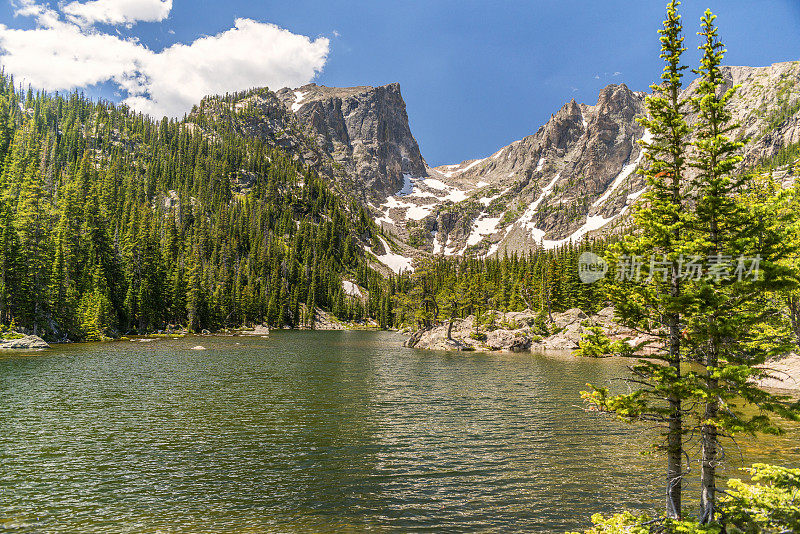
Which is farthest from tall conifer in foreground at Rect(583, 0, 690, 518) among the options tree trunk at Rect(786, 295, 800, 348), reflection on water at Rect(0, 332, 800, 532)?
tree trunk at Rect(786, 295, 800, 348)

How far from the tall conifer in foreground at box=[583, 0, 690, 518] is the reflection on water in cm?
515

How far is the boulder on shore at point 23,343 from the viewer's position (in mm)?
60375

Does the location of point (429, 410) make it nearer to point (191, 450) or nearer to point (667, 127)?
point (191, 450)

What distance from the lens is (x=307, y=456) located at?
20484mm

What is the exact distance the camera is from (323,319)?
182250mm

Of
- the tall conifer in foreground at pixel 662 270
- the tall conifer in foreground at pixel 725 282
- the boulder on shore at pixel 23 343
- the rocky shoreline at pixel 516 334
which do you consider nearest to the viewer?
the tall conifer in foreground at pixel 725 282

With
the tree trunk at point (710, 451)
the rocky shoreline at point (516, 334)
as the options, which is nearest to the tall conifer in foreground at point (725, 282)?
the tree trunk at point (710, 451)

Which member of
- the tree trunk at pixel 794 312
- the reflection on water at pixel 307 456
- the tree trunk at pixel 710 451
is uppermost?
the tree trunk at pixel 794 312

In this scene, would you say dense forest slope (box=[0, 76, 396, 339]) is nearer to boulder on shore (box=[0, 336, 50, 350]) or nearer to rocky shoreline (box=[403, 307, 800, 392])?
boulder on shore (box=[0, 336, 50, 350])

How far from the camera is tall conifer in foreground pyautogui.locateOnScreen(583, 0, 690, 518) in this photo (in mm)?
11914

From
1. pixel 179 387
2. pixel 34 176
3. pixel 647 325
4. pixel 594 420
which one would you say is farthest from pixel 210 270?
pixel 647 325

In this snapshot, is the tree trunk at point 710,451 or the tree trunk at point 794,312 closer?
the tree trunk at point 710,451

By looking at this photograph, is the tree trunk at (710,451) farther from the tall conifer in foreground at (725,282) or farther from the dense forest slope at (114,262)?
the dense forest slope at (114,262)

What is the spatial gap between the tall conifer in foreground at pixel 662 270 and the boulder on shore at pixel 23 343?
262 ft
